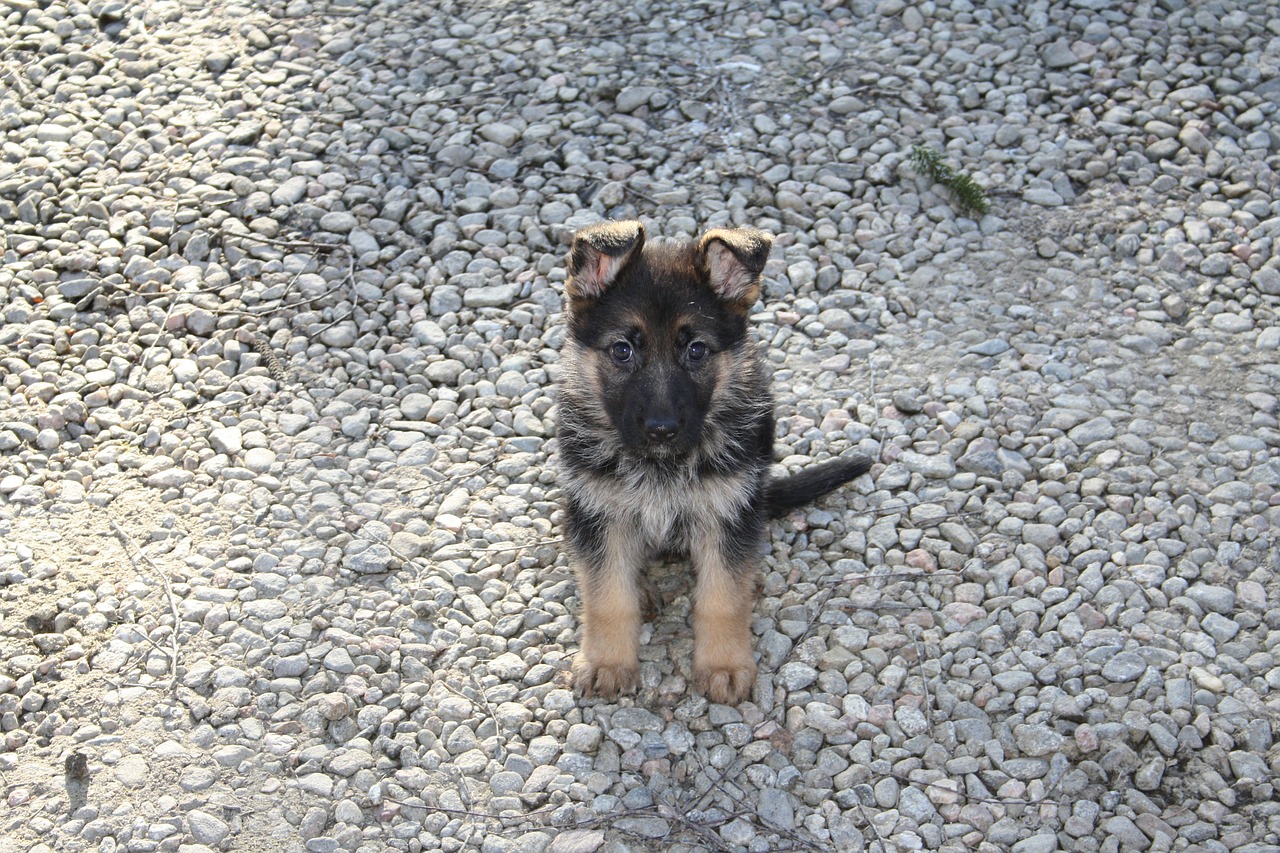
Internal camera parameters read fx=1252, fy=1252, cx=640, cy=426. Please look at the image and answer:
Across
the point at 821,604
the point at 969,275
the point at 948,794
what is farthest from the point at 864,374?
the point at 948,794

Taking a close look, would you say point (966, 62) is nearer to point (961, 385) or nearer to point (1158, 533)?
point (961, 385)

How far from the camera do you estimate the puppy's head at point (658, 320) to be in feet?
16.4

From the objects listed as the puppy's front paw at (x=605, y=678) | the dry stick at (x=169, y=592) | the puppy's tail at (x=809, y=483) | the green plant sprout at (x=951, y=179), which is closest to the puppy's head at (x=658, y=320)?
the puppy's tail at (x=809, y=483)

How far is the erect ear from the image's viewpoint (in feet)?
16.6

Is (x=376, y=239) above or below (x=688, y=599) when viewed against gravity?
→ above

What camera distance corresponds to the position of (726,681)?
203 inches

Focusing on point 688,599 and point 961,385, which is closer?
point 688,599

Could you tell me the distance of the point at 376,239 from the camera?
739cm

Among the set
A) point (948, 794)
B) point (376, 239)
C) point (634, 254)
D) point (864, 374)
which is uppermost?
point (634, 254)

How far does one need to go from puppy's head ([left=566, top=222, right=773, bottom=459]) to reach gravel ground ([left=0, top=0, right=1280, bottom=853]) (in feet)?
3.50

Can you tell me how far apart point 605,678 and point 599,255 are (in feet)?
5.72

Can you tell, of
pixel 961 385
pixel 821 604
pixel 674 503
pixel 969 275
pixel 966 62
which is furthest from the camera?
pixel 966 62

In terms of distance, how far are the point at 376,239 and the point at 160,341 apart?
136cm

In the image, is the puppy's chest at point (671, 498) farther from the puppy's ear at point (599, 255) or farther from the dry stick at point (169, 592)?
the dry stick at point (169, 592)
